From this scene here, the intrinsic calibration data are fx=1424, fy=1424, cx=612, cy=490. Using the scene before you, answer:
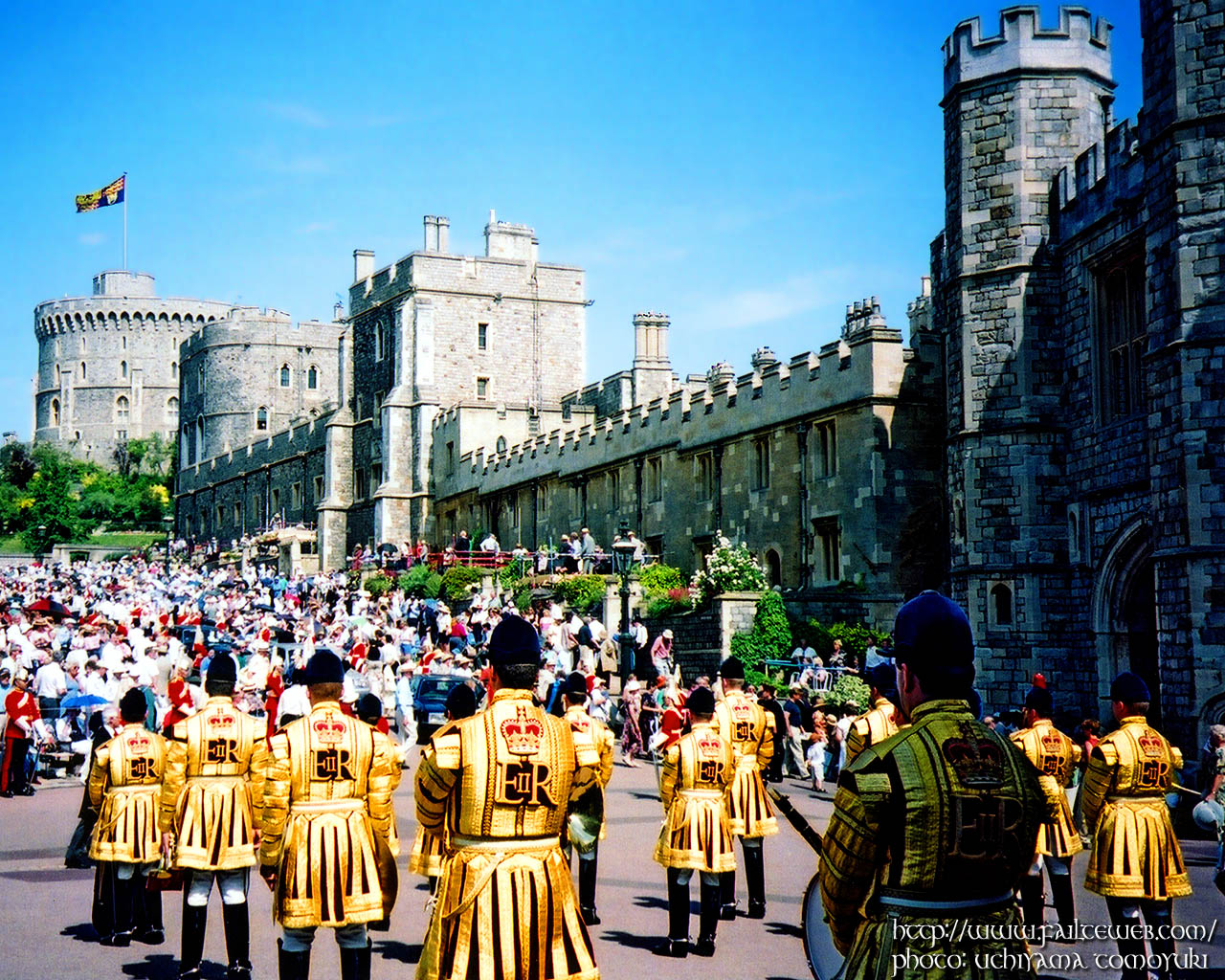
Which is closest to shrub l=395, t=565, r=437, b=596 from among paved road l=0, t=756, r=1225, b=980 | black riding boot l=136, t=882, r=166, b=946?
paved road l=0, t=756, r=1225, b=980

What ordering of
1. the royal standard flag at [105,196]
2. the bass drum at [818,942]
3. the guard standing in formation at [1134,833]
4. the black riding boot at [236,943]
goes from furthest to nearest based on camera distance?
the royal standard flag at [105,196] < the guard standing in formation at [1134,833] < the black riding boot at [236,943] < the bass drum at [818,942]

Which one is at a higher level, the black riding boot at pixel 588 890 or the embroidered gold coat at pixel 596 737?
the embroidered gold coat at pixel 596 737

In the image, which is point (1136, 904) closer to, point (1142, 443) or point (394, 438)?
point (1142, 443)

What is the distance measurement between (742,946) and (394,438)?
1822 inches

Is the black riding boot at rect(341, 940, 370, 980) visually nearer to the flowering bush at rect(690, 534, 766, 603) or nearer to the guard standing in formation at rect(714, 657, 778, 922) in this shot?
the guard standing in formation at rect(714, 657, 778, 922)

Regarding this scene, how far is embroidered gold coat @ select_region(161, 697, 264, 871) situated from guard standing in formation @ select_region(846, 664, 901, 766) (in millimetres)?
3700

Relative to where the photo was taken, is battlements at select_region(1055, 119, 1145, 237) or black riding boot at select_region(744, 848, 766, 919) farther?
battlements at select_region(1055, 119, 1145, 237)

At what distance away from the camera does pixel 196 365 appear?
8550 cm

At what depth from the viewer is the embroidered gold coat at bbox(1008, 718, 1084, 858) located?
9570mm

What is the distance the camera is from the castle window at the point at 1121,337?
66.6 feet

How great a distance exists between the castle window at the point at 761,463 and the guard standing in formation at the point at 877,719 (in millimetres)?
20924

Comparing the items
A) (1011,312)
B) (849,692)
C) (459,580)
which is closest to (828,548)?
(849,692)

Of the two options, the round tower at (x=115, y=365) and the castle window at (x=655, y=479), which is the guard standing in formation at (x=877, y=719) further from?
the round tower at (x=115, y=365)

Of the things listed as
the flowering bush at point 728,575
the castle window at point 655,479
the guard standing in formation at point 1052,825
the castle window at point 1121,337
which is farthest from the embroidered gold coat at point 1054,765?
the castle window at point 655,479
